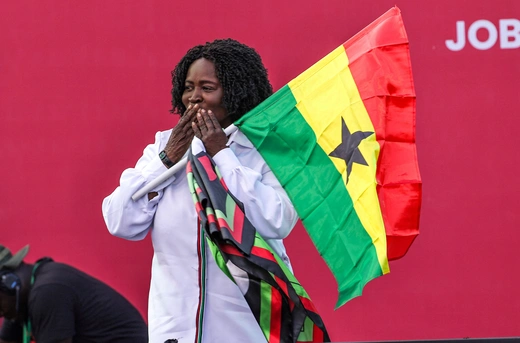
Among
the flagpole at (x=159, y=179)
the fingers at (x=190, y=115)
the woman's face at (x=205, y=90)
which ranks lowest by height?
the flagpole at (x=159, y=179)

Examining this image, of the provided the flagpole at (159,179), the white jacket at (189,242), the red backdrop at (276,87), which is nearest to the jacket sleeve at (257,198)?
the white jacket at (189,242)

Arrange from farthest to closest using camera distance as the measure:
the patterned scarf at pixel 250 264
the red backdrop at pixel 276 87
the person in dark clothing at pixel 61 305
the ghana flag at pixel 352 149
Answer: the red backdrop at pixel 276 87 < the person in dark clothing at pixel 61 305 < the ghana flag at pixel 352 149 < the patterned scarf at pixel 250 264

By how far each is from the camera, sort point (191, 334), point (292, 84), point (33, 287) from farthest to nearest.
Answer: point (33, 287) → point (292, 84) → point (191, 334)

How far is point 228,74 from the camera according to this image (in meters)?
2.68

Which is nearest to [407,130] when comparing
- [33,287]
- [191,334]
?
[191,334]

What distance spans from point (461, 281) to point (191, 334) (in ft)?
5.21

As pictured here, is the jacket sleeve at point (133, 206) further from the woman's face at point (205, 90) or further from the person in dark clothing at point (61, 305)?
the person in dark clothing at point (61, 305)

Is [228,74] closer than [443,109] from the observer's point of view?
Yes

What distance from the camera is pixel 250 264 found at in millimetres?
2455

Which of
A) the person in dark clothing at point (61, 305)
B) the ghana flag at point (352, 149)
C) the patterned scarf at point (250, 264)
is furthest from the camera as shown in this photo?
the person in dark clothing at point (61, 305)

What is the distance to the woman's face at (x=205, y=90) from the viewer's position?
2666 millimetres

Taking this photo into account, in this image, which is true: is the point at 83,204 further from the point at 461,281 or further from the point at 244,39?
the point at 461,281

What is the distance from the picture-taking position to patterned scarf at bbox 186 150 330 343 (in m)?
2.46

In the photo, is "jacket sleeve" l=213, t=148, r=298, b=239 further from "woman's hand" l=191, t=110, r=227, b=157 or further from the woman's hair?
the woman's hair
